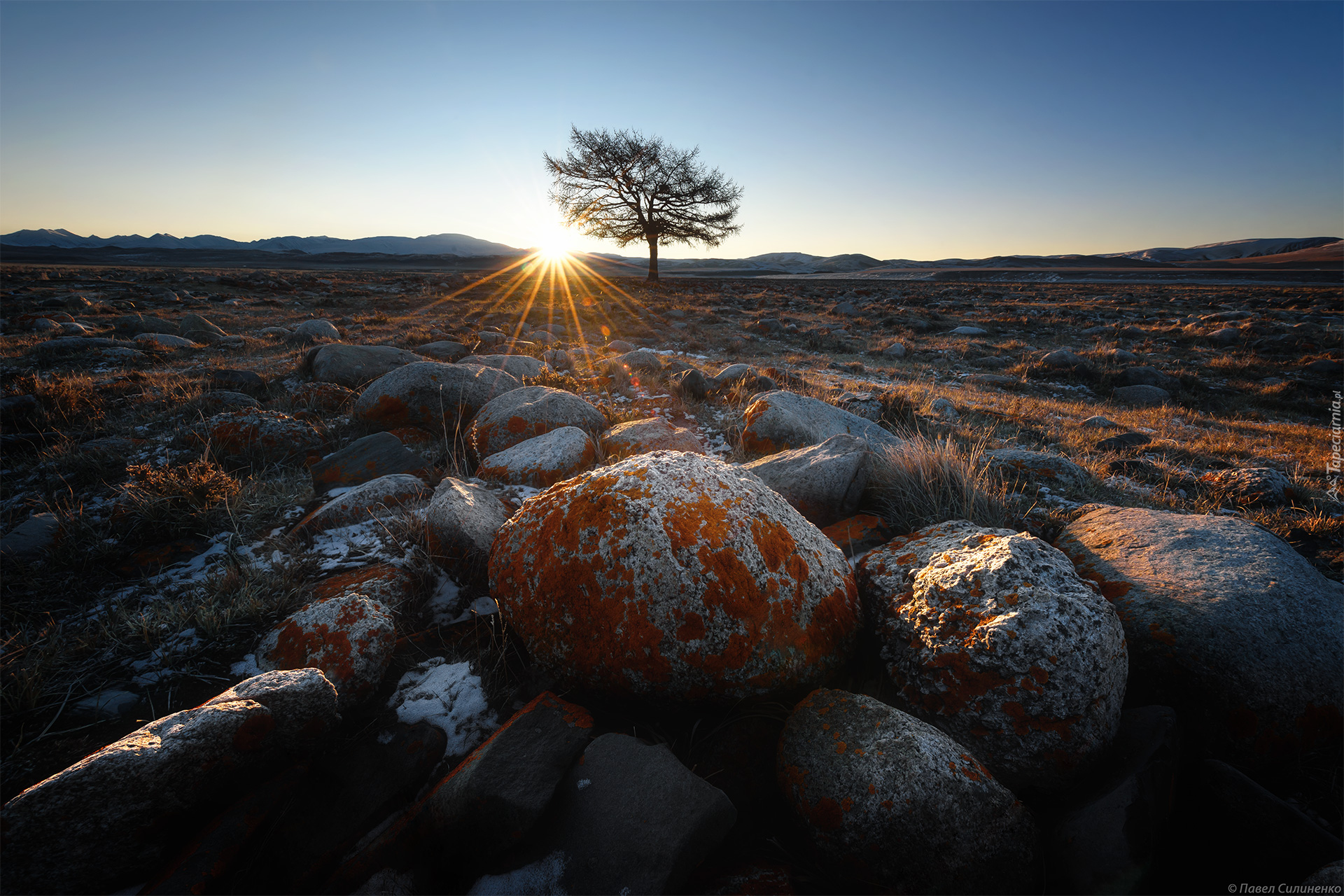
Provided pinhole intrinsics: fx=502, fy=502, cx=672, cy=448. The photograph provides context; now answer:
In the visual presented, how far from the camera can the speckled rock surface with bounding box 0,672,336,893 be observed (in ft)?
4.23

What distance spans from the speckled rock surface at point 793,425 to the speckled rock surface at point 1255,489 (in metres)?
2.47

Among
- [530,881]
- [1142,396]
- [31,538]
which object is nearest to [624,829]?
[530,881]

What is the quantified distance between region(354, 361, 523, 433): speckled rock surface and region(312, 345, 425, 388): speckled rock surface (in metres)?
1.52

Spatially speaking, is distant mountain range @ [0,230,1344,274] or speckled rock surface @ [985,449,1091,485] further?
distant mountain range @ [0,230,1344,274]

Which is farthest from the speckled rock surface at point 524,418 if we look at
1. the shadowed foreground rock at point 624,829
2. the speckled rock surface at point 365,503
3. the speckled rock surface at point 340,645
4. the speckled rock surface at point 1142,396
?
the speckled rock surface at point 1142,396

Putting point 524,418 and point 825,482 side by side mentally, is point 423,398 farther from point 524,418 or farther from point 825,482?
point 825,482

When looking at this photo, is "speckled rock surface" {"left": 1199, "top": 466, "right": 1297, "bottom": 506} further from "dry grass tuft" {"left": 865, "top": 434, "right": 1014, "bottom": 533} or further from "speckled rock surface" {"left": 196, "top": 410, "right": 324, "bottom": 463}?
"speckled rock surface" {"left": 196, "top": 410, "right": 324, "bottom": 463}

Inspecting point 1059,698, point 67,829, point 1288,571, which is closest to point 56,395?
point 67,829

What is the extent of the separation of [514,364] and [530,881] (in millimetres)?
6472

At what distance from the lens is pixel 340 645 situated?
214cm

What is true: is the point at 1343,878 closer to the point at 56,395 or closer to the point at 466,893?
the point at 466,893

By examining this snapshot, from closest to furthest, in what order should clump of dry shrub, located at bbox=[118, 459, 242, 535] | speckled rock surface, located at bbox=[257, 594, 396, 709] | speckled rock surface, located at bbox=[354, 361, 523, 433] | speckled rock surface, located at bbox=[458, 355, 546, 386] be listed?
speckled rock surface, located at bbox=[257, 594, 396, 709] → clump of dry shrub, located at bbox=[118, 459, 242, 535] → speckled rock surface, located at bbox=[354, 361, 523, 433] → speckled rock surface, located at bbox=[458, 355, 546, 386]

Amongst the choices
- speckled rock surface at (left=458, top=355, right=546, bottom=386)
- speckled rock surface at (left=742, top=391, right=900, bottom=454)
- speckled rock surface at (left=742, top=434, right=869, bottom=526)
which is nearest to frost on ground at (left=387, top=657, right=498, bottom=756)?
speckled rock surface at (left=742, top=434, right=869, bottom=526)

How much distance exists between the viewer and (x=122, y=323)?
499 inches
